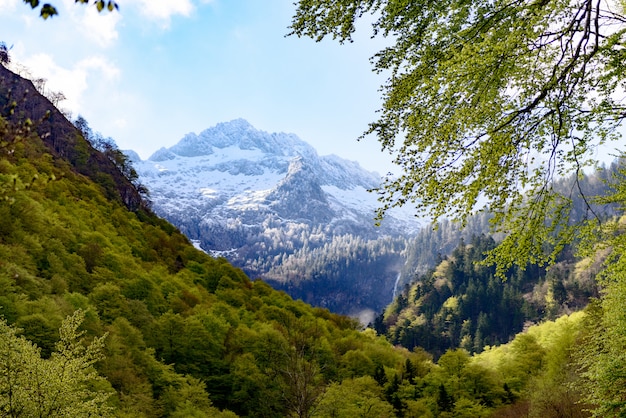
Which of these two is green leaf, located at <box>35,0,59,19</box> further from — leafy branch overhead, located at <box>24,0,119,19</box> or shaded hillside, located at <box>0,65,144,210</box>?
shaded hillside, located at <box>0,65,144,210</box>

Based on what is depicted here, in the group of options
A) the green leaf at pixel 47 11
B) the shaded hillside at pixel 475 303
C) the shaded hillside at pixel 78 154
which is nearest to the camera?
the green leaf at pixel 47 11

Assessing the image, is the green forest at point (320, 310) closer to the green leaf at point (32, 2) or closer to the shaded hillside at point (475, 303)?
the green leaf at point (32, 2)

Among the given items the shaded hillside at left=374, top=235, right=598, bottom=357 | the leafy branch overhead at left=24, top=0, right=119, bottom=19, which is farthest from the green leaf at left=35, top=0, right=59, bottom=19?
the shaded hillside at left=374, top=235, right=598, bottom=357

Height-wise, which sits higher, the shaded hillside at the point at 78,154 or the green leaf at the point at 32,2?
the shaded hillside at the point at 78,154

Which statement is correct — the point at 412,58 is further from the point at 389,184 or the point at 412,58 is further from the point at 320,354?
the point at 320,354

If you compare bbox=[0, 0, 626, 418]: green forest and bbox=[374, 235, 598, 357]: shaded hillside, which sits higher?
bbox=[374, 235, 598, 357]: shaded hillside

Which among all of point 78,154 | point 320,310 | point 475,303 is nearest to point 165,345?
point 320,310

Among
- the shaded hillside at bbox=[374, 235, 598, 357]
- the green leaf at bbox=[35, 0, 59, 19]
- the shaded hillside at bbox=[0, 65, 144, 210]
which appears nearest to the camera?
the green leaf at bbox=[35, 0, 59, 19]

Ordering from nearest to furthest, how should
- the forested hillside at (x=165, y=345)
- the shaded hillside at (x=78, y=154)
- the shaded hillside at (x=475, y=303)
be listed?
the forested hillside at (x=165, y=345), the shaded hillside at (x=78, y=154), the shaded hillside at (x=475, y=303)

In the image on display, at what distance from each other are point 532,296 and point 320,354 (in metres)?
113

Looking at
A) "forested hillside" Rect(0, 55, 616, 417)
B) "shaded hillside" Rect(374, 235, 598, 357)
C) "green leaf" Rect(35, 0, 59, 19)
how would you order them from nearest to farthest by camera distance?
"green leaf" Rect(35, 0, 59, 19) < "forested hillside" Rect(0, 55, 616, 417) < "shaded hillside" Rect(374, 235, 598, 357)

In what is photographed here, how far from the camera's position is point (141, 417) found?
79.0 ft

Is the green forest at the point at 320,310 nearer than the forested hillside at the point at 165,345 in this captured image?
Yes

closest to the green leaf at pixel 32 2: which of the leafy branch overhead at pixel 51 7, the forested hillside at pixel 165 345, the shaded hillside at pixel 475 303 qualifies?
the leafy branch overhead at pixel 51 7
